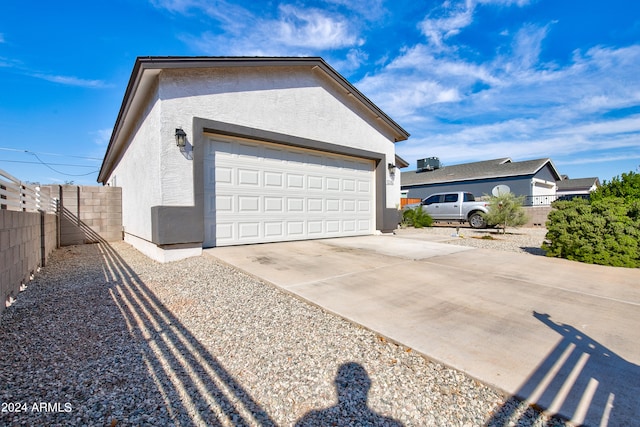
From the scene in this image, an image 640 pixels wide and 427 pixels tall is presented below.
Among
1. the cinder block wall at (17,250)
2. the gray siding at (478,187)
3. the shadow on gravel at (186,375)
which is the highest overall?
the gray siding at (478,187)

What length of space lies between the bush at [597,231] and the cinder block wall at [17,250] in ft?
29.1

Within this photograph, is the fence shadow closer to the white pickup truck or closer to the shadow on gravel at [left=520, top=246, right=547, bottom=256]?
the shadow on gravel at [left=520, top=246, right=547, bottom=256]

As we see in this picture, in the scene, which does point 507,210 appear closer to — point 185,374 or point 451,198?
point 451,198

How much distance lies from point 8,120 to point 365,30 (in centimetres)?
2856

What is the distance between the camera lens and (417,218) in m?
13.7

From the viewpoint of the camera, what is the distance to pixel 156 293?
12.5 feet

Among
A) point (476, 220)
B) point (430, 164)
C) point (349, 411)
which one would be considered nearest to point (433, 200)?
point (476, 220)

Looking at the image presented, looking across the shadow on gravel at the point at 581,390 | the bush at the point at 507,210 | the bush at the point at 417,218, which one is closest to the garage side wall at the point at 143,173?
the shadow on gravel at the point at 581,390

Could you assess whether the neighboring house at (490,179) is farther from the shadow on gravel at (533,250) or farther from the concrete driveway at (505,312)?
the concrete driveway at (505,312)

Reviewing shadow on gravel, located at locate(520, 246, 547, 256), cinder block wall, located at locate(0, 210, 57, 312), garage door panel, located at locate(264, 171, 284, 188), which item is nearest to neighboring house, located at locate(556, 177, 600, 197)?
shadow on gravel, located at locate(520, 246, 547, 256)

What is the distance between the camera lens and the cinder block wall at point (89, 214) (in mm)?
8664

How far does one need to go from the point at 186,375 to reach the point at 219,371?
8.9 inches

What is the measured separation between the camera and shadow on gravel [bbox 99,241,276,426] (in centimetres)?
162

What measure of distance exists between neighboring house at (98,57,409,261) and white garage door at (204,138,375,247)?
0.08 feet
